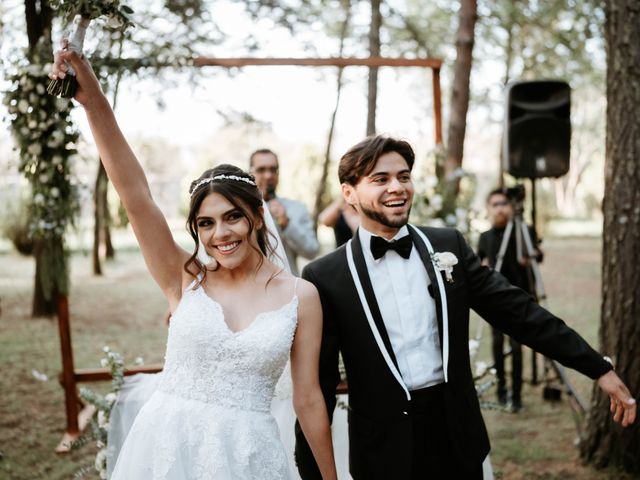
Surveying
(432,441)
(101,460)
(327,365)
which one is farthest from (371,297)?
(101,460)

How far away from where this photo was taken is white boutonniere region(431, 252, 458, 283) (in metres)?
2.29

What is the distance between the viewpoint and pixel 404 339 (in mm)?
2287

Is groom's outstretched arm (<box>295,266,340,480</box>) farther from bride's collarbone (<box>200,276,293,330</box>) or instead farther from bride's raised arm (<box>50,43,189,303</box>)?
bride's raised arm (<box>50,43,189,303</box>)

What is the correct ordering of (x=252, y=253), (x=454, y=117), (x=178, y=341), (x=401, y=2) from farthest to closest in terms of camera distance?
(x=401, y=2), (x=454, y=117), (x=252, y=253), (x=178, y=341)

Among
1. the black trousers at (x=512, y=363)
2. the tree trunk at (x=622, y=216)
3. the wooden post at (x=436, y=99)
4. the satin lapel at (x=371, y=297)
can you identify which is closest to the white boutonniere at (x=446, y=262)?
the satin lapel at (x=371, y=297)

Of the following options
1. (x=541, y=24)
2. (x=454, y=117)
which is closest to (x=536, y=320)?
(x=454, y=117)

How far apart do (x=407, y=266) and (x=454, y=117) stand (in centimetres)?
603

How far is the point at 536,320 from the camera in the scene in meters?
2.36

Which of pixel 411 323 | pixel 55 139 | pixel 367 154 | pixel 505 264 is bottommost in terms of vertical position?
pixel 505 264

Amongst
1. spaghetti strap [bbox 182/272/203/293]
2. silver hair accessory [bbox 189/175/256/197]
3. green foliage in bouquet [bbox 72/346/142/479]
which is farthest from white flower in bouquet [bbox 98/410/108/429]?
silver hair accessory [bbox 189/175/256/197]

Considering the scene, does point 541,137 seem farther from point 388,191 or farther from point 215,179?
point 215,179

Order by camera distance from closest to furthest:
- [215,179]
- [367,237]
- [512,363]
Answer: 1. [215,179]
2. [367,237]
3. [512,363]

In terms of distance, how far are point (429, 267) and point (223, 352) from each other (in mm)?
811

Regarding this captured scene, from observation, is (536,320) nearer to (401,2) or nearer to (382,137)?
(382,137)
